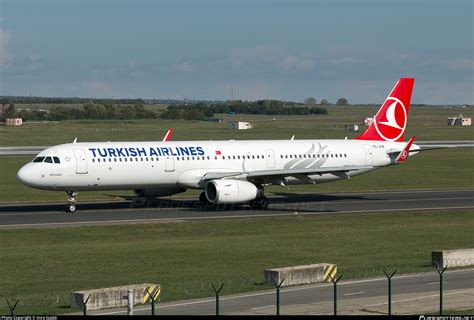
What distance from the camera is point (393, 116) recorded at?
7488 cm

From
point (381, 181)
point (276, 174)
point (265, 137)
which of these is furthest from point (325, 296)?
point (265, 137)

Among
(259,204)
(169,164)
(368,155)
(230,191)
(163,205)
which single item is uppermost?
(368,155)

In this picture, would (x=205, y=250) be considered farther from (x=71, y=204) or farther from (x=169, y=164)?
(x=169, y=164)

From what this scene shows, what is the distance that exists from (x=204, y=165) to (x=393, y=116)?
17796 mm

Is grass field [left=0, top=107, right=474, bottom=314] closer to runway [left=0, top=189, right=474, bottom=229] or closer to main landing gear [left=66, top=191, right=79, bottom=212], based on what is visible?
runway [left=0, top=189, right=474, bottom=229]

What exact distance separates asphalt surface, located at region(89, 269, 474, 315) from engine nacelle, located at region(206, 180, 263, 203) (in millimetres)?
23132

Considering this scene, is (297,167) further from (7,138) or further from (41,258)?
(7,138)

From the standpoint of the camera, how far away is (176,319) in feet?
95.9

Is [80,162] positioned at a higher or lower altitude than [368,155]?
lower

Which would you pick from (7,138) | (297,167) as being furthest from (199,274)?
(7,138)

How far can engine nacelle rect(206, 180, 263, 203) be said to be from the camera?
61.3 m

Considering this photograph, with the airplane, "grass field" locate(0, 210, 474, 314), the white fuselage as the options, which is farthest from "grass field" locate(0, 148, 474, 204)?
"grass field" locate(0, 210, 474, 314)

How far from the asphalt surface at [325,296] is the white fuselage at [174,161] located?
86.0 feet

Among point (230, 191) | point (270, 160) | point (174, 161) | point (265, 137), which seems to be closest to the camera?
point (230, 191)
